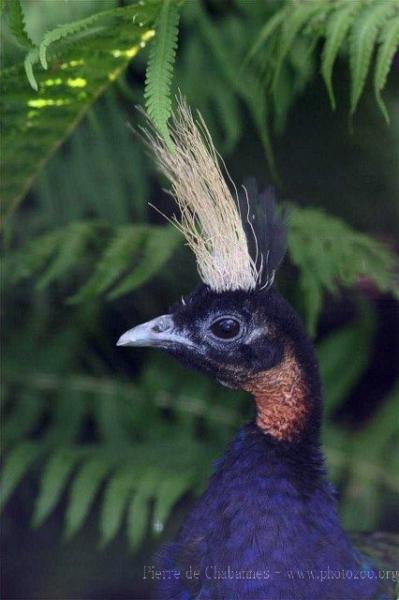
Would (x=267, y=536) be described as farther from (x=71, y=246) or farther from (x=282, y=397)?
(x=71, y=246)

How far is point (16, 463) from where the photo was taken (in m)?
2.42

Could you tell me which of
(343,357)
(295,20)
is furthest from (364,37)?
(343,357)

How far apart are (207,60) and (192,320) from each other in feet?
3.22

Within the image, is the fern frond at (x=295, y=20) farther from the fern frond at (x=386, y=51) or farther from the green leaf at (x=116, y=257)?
the green leaf at (x=116, y=257)

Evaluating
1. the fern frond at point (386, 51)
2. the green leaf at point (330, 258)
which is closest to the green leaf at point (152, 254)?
the green leaf at point (330, 258)

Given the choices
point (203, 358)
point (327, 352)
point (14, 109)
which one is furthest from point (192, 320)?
point (327, 352)

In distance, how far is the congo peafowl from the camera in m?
1.60

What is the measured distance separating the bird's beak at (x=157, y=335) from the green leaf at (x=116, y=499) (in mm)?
727

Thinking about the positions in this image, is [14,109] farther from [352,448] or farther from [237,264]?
[352,448]

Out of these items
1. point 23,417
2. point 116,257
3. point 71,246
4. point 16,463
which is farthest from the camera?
point 23,417

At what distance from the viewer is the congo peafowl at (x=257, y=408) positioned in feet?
5.26

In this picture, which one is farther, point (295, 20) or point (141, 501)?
point (141, 501)

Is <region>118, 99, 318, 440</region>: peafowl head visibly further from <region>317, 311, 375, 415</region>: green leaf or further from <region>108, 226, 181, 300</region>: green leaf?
<region>317, 311, 375, 415</region>: green leaf

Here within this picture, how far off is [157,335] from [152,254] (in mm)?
400
